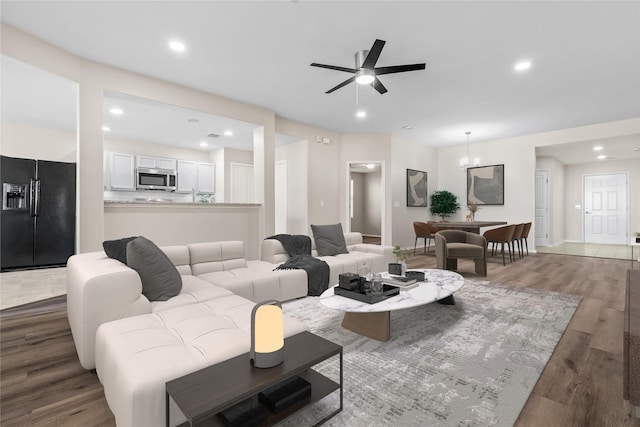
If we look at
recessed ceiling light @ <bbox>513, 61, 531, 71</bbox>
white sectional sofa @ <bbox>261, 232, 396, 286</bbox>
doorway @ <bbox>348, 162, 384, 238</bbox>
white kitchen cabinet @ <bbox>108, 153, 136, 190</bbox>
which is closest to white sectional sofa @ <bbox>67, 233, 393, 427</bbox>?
white sectional sofa @ <bbox>261, 232, 396, 286</bbox>

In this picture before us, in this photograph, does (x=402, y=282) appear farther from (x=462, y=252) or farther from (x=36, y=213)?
(x=36, y=213)

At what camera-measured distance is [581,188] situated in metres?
9.01

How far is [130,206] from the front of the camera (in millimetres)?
3990

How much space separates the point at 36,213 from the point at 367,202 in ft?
30.3

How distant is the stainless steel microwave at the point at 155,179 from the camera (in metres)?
6.84

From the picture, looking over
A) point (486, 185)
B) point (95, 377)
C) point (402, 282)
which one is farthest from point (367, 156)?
point (95, 377)

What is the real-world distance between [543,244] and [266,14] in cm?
867

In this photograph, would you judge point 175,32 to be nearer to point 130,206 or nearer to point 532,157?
point 130,206

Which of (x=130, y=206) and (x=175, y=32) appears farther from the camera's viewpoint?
(x=130, y=206)

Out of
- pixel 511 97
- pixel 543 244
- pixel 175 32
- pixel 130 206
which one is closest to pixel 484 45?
pixel 511 97

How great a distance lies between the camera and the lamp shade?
1245 mm

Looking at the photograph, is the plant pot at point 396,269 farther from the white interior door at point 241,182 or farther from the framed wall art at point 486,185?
the white interior door at point 241,182

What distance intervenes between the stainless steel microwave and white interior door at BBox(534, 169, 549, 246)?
→ 30.8ft

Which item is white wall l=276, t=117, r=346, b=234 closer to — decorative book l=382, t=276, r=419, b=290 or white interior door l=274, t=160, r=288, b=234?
white interior door l=274, t=160, r=288, b=234
